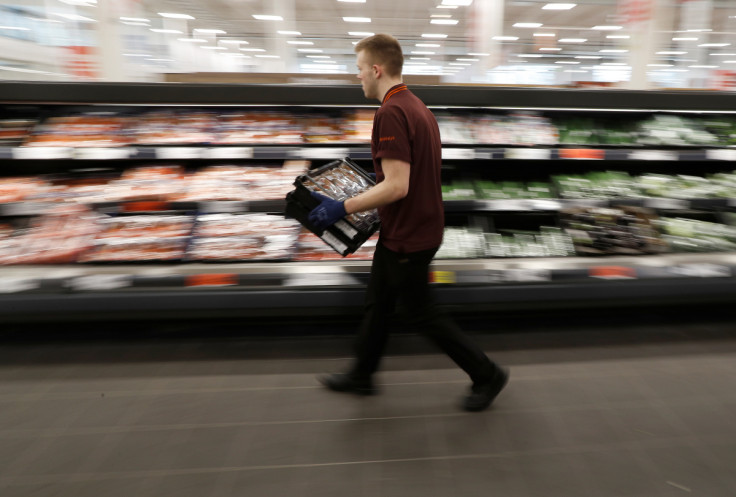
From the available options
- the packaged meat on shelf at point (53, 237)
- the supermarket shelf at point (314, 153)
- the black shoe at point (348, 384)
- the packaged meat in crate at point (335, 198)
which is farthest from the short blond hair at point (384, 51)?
the packaged meat on shelf at point (53, 237)

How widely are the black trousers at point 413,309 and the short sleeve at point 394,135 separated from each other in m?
0.38

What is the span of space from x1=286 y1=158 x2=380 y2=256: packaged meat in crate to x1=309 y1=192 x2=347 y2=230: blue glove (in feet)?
0.14

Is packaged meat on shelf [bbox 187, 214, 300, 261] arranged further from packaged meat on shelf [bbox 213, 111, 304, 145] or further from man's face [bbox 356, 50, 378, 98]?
man's face [bbox 356, 50, 378, 98]

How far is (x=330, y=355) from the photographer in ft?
7.80

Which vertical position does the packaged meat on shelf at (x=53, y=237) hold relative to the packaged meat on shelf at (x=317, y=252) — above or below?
above

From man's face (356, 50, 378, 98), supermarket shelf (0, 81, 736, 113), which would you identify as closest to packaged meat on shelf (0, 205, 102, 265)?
supermarket shelf (0, 81, 736, 113)

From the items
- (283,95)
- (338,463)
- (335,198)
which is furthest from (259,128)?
(338,463)

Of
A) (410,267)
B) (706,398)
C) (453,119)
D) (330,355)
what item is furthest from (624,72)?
(330,355)

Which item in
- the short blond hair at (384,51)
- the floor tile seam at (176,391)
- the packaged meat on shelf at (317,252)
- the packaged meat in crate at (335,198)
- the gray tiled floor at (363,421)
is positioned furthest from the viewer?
the packaged meat on shelf at (317,252)

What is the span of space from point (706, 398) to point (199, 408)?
2174mm

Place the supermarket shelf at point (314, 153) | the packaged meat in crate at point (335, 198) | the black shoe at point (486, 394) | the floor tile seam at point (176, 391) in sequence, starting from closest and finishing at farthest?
the packaged meat in crate at point (335, 198)
the black shoe at point (486, 394)
the floor tile seam at point (176, 391)
the supermarket shelf at point (314, 153)

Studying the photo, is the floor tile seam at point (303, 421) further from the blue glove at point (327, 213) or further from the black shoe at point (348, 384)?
the blue glove at point (327, 213)

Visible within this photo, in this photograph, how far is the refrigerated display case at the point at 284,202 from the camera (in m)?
2.29

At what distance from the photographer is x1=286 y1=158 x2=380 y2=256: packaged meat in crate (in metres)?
1.79
